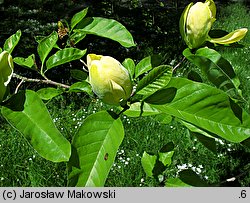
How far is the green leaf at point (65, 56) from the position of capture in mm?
739

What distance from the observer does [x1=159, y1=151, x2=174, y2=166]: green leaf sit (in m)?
0.98

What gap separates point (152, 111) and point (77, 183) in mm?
133

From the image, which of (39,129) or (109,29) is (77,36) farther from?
(39,129)

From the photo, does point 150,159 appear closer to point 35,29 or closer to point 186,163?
point 186,163

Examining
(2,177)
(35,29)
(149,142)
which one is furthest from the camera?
(35,29)

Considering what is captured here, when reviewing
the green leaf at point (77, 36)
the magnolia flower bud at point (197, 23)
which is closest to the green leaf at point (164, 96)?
the magnolia flower bud at point (197, 23)

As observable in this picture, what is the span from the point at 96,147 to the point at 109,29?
308mm

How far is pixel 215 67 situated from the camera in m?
0.61

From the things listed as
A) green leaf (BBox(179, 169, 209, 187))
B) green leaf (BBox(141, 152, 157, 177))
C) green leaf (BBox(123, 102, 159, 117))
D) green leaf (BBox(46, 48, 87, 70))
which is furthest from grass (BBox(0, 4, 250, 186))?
green leaf (BBox(123, 102, 159, 117))

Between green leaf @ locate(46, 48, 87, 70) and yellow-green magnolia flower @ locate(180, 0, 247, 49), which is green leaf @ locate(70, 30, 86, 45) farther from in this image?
yellow-green magnolia flower @ locate(180, 0, 247, 49)

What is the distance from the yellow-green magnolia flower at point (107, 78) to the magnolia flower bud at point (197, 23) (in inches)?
5.6

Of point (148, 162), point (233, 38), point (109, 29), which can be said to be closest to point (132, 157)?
point (148, 162)

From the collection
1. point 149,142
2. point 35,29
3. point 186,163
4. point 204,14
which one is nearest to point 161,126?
point 149,142

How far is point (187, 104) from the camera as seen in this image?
0.53 metres
